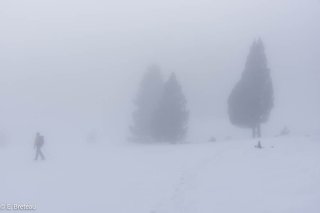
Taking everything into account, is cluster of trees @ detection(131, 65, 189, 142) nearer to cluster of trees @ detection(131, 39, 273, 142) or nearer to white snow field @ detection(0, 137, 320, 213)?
cluster of trees @ detection(131, 39, 273, 142)

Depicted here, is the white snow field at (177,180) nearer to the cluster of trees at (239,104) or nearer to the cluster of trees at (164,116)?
the cluster of trees at (239,104)

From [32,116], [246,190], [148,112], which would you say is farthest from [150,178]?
[32,116]

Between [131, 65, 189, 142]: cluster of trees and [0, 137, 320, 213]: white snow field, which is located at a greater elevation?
[131, 65, 189, 142]: cluster of trees

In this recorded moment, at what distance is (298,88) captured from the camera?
19238 cm

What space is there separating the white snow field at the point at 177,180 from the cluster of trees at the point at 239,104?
17.9 meters

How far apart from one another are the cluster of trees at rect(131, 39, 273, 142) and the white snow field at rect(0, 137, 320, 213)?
17915mm

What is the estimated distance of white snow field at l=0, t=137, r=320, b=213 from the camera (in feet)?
69.5

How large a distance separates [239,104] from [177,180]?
30.1 m

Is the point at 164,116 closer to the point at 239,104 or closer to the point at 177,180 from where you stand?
the point at 239,104

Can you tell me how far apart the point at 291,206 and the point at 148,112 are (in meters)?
43.6

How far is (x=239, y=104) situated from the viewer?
55250 millimetres

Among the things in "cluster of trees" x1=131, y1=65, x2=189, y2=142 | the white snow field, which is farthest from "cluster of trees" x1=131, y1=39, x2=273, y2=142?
the white snow field

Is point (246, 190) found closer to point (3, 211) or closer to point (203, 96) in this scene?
point (3, 211)

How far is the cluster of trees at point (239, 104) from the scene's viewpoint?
54750 millimetres
